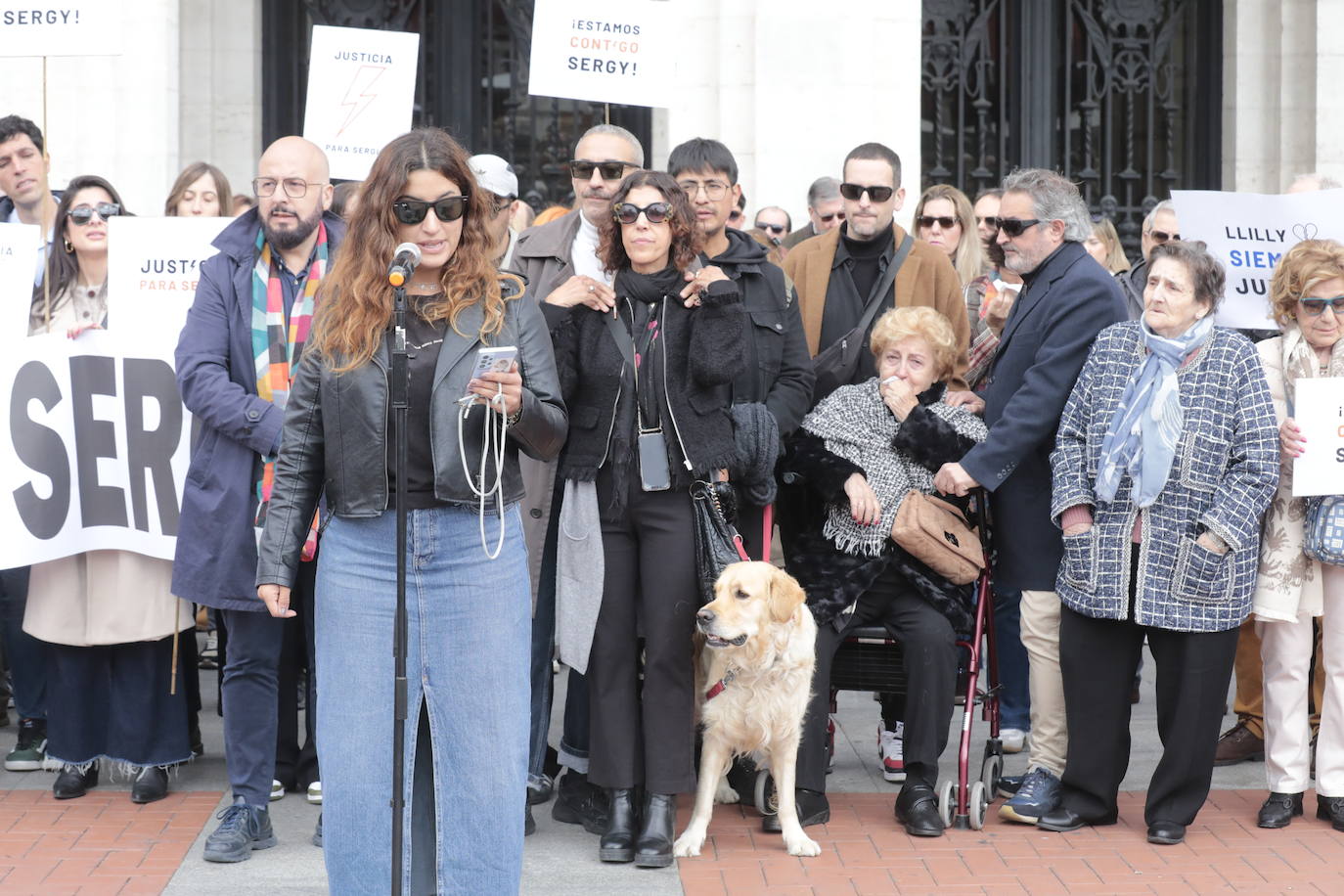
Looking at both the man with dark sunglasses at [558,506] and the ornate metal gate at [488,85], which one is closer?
the man with dark sunglasses at [558,506]

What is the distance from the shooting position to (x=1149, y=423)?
5.68 meters

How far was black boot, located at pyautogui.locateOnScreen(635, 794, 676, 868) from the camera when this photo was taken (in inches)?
220

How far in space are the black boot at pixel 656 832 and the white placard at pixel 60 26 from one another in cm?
427

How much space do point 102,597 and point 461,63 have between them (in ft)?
24.8

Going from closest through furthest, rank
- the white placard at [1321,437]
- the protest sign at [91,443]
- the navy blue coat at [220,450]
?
the navy blue coat at [220,450] < the white placard at [1321,437] < the protest sign at [91,443]

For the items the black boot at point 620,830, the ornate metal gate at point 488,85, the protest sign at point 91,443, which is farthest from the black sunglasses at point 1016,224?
the ornate metal gate at point 488,85

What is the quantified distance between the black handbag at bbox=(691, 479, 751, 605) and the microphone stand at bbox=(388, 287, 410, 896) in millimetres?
1656

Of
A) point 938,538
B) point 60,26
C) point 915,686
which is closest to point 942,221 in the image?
point 938,538

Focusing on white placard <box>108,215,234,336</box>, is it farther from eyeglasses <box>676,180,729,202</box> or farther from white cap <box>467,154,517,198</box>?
eyeglasses <box>676,180,729,202</box>

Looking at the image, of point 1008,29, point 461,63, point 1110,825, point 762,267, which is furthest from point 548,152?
point 1110,825

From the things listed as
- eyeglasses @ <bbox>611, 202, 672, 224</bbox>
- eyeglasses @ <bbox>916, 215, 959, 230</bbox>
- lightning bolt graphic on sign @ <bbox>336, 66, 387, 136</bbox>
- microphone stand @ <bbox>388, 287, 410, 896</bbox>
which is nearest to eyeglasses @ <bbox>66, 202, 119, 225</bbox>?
lightning bolt graphic on sign @ <bbox>336, 66, 387, 136</bbox>

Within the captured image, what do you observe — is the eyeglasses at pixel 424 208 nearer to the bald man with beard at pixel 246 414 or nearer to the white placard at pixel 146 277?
the bald man with beard at pixel 246 414

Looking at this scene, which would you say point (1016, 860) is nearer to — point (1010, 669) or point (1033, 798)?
point (1033, 798)

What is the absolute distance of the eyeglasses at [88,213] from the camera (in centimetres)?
648
